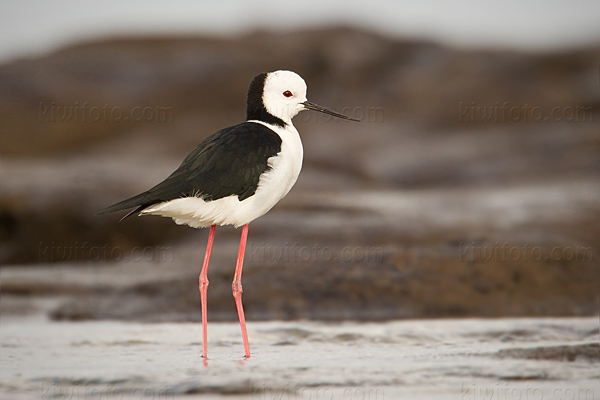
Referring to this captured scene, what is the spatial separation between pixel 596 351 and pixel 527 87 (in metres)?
15.9

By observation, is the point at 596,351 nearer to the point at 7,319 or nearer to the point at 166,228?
the point at 7,319

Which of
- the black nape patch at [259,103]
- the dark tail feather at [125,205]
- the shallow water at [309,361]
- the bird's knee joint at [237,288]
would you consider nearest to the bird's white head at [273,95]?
the black nape patch at [259,103]

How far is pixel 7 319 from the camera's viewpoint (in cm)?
824

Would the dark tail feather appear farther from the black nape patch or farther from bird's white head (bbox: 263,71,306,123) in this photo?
bird's white head (bbox: 263,71,306,123)

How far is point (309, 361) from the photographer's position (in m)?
5.79

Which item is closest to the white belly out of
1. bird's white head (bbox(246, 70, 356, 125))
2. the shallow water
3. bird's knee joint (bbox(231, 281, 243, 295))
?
bird's white head (bbox(246, 70, 356, 125))

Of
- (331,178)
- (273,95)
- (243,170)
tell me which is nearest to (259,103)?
(273,95)

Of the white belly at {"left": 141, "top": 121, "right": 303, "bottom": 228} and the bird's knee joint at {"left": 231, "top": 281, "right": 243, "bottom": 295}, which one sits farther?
the bird's knee joint at {"left": 231, "top": 281, "right": 243, "bottom": 295}

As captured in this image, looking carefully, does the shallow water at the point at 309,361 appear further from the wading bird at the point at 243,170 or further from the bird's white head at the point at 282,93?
the bird's white head at the point at 282,93

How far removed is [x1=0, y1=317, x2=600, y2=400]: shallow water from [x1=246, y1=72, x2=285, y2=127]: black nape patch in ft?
6.02

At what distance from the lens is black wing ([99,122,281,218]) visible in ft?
19.4

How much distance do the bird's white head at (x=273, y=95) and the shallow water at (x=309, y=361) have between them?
6.16ft

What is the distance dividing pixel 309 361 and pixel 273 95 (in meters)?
2.15

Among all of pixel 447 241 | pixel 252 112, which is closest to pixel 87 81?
pixel 447 241
